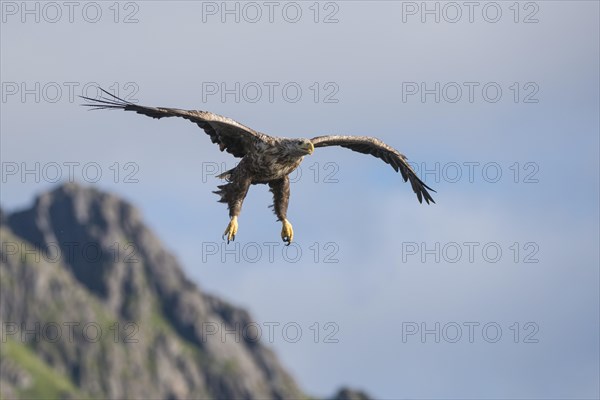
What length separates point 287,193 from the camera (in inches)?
1663

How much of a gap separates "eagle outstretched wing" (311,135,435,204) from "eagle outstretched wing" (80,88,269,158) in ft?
10.1

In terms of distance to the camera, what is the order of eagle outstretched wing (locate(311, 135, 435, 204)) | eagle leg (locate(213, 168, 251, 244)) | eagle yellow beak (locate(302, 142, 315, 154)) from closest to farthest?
1. eagle yellow beak (locate(302, 142, 315, 154))
2. eagle leg (locate(213, 168, 251, 244))
3. eagle outstretched wing (locate(311, 135, 435, 204))

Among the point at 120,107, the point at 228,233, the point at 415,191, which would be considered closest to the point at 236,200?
the point at 228,233

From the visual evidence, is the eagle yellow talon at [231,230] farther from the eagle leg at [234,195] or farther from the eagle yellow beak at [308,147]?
the eagle yellow beak at [308,147]

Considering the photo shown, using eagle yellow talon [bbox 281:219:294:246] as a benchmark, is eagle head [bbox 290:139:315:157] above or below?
above

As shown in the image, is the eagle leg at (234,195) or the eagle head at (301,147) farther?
the eagle leg at (234,195)

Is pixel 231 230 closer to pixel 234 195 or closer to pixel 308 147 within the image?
pixel 234 195

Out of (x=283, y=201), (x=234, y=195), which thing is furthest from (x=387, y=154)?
(x=234, y=195)

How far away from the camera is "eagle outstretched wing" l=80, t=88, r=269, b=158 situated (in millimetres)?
39500

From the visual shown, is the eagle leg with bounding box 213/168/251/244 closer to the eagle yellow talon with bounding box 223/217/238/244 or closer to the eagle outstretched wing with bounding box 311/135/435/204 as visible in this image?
the eagle yellow talon with bounding box 223/217/238/244

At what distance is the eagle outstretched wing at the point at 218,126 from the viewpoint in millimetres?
39500

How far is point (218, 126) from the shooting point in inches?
1599

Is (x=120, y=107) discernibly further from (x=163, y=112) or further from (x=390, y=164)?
(x=390, y=164)

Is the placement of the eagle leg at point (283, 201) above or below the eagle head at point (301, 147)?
below
